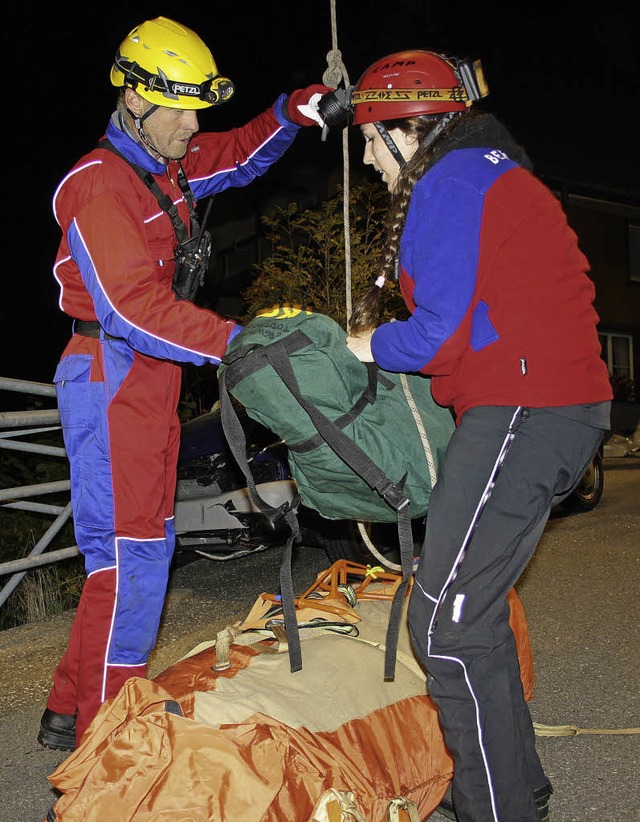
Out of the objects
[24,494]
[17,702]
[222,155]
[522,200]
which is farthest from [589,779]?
[24,494]

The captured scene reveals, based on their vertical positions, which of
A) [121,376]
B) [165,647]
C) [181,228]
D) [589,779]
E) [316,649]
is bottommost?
[165,647]

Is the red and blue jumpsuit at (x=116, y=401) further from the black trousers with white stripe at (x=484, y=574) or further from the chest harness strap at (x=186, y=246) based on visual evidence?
the black trousers with white stripe at (x=484, y=574)

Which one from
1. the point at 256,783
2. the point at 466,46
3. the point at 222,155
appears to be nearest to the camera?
the point at 256,783

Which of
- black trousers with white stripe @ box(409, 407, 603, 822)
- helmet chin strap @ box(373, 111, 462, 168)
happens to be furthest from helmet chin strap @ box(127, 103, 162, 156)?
black trousers with white stripe @ box(409, 407, 603, 822)

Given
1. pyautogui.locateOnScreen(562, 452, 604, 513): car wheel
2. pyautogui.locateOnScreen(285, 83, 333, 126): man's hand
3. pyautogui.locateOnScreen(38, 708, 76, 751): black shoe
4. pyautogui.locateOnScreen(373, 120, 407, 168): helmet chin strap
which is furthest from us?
pyautogui.locateOnScreen(562, 452, 604, 513): car wheel

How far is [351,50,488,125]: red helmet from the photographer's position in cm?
258

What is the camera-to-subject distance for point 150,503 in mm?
3434

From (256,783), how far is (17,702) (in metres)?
2.42

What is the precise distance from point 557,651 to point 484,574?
248 cm

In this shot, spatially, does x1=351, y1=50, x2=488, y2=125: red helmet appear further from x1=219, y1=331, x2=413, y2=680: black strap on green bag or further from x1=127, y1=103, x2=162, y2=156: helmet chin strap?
x1=127, y1=103, x2=162, y2=156: helmet chin strap

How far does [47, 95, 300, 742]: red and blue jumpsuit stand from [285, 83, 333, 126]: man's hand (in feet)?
2.53

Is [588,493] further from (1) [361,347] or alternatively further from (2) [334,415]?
(2) [334,415]

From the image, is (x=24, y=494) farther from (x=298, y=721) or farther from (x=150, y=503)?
(x=298, y=721)

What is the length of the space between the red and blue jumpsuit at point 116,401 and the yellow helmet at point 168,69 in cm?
22
